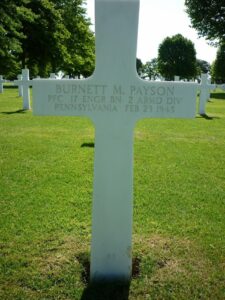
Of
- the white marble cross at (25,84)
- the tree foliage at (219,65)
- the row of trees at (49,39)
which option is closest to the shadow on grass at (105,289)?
the white marble cross at (25,84)

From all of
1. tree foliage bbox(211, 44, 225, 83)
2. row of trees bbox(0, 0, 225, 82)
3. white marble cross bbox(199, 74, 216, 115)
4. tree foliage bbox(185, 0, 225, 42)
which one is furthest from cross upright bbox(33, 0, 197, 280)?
tree foliage bbox(211, 44, 225, 83)

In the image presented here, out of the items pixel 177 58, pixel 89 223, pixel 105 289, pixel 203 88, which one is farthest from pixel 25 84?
pixel 177 58

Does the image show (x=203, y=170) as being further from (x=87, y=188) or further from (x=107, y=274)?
(x=107, y=274)

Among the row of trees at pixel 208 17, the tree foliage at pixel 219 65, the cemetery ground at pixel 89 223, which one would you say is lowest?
the cemetery ground at pixel 89 223

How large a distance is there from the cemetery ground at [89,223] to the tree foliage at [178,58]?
49779 millimetres

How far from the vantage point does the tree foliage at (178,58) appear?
5519 centimetres

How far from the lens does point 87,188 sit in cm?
501

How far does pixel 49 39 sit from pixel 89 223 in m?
27.5

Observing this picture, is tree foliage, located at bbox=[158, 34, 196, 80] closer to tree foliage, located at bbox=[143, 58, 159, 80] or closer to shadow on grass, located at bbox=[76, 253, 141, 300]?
tree foliage, located at bbox=[143, 58, 159, 80]

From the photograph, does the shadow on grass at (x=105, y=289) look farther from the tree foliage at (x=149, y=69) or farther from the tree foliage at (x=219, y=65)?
the tree foliage at (x=149, y=69)

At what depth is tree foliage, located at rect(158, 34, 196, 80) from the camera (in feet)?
181

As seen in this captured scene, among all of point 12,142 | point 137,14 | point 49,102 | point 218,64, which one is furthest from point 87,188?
point 218,64

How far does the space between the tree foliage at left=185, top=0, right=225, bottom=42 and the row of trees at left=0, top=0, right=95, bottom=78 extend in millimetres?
10783

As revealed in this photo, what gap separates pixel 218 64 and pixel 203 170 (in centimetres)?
4745
